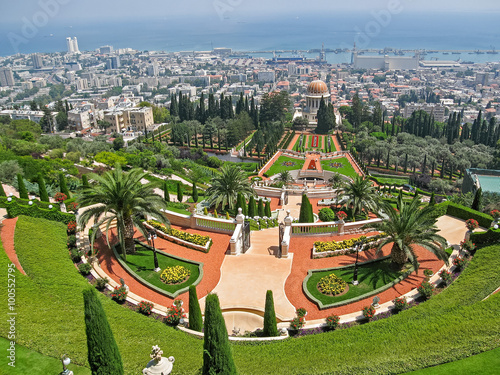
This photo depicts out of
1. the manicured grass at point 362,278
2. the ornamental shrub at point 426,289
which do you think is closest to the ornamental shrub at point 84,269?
the manicured grass at point 362,278

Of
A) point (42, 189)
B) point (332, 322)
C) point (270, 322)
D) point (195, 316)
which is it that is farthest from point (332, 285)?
point (42, 189)

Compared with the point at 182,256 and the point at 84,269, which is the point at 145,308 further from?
the point at 182,256

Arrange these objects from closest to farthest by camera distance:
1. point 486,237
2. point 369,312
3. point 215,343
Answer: point 215,343 < point 369,312 < point 486,237

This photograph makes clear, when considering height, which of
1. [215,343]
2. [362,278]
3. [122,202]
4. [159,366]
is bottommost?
[362,278]

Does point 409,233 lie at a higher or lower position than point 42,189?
higher

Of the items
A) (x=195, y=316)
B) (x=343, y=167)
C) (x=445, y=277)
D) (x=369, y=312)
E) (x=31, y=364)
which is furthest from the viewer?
(x=343, y=167)
